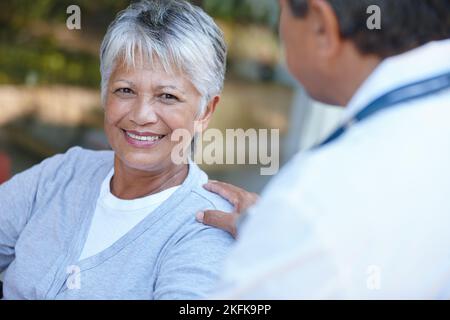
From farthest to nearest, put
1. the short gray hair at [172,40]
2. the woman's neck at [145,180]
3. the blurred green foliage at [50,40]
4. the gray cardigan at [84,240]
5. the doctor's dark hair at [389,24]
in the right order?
the blurred green foliage at [50,40] → the woman's neck at [145,180] → the short gray hair at [172,40] → the gray cardigan at [84,240] → the doctor's dark hair at [389,24]

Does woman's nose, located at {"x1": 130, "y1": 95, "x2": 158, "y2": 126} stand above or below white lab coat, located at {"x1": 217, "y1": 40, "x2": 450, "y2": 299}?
above

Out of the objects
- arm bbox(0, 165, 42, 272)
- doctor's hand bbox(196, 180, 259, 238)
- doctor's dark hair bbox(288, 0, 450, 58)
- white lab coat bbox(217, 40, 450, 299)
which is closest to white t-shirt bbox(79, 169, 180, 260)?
doctor's hand bbox(196, 180, 259, 238)

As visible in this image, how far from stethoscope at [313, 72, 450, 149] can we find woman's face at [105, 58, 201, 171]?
3.01ft

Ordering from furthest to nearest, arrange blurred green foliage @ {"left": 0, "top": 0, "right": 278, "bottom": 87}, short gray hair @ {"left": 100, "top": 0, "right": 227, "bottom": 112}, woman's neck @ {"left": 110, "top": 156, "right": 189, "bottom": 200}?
blurred green foliage @ {"left": 0, "top": 0, "right": 278, "bottom": 87}
woman's neck @ {"left": 110, "top": 156, "right": 189, "bottom": 200}
short gray hair @ {"left": 100, "top": 0, "right": 227, "bottom": 112}

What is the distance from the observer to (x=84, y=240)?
2.02 m

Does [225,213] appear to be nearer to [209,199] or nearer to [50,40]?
[209,199]

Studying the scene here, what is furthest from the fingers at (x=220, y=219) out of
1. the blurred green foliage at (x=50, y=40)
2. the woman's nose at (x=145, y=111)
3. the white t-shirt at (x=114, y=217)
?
the blurred green foliage at (x=50, y=40)

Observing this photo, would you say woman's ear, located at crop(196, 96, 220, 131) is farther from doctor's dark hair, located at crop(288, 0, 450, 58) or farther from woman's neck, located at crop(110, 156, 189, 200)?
doctor's dark hair, located at crop(288, 0, 450, 58)

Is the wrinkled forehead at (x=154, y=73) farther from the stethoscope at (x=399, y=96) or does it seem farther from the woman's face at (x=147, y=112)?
the stethoscope at (x=399, y=96)

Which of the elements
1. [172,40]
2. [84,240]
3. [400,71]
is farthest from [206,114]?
[400,71]

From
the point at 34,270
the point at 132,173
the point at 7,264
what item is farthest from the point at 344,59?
the point at 7,264

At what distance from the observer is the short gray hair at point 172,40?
6.53 feet

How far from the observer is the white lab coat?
109cm

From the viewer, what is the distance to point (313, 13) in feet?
4.09
